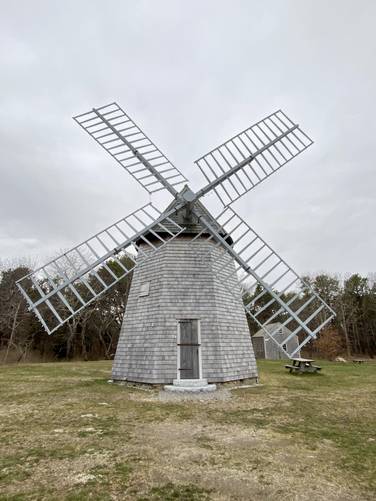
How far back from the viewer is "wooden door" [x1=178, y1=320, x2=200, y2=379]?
9.80 m

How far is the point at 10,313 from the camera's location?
25766 mm

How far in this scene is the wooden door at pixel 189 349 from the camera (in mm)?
9797

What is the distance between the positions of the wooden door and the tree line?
18129 mm

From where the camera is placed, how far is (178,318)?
396 inches

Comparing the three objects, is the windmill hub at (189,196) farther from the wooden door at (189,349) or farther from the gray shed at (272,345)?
the gray shed at (272,345)

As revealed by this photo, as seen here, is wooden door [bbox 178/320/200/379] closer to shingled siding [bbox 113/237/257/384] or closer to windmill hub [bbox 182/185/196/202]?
shingled siding [bbox 113/237/257/384]

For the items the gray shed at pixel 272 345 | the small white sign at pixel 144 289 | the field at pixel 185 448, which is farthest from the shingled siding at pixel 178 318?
the gray shed at pixel 272 345

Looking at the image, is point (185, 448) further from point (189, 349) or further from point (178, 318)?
point (178, 318)

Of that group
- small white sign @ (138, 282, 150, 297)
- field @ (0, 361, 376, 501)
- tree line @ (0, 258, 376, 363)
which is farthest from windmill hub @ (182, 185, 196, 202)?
tree line @ (0, 258, 376, 363)

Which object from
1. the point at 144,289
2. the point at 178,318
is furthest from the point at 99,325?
the point at 178,318

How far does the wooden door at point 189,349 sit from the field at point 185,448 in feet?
4.62

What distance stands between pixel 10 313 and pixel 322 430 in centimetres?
2604

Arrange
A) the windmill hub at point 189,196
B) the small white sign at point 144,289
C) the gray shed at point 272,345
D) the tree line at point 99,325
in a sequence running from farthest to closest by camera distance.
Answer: the gray shed at point 272,345, the tree line at point 99,325, the small white sign at point 144,289, the windmill hub at point 189,196

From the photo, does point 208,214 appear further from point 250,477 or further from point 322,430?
point 250,477
